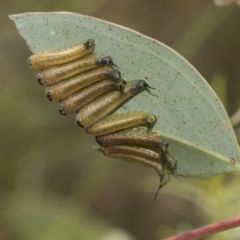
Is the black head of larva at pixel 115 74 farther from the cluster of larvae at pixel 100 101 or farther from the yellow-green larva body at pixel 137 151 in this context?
the yellow-green larva body at pixel 137 151

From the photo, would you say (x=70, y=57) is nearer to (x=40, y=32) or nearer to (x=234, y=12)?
(x=40, y=32)

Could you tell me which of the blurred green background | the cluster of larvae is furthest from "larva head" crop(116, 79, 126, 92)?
the blurred green background

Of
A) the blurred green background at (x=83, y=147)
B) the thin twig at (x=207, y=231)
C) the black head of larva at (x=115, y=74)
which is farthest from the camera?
the blurred green background at (x=83, y=147)

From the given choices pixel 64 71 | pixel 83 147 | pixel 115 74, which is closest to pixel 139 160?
pixel 115 74

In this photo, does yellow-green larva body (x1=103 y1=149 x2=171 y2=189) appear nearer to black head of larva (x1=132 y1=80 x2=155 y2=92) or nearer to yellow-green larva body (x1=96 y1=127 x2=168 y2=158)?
yellow-green larva body (x1=96 y1=127 x2=168 y2=158)

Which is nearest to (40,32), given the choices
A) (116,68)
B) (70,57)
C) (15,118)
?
(70,57)

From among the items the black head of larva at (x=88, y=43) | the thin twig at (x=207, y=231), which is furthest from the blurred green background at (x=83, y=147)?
the thin twig at (x=207, y=231)
